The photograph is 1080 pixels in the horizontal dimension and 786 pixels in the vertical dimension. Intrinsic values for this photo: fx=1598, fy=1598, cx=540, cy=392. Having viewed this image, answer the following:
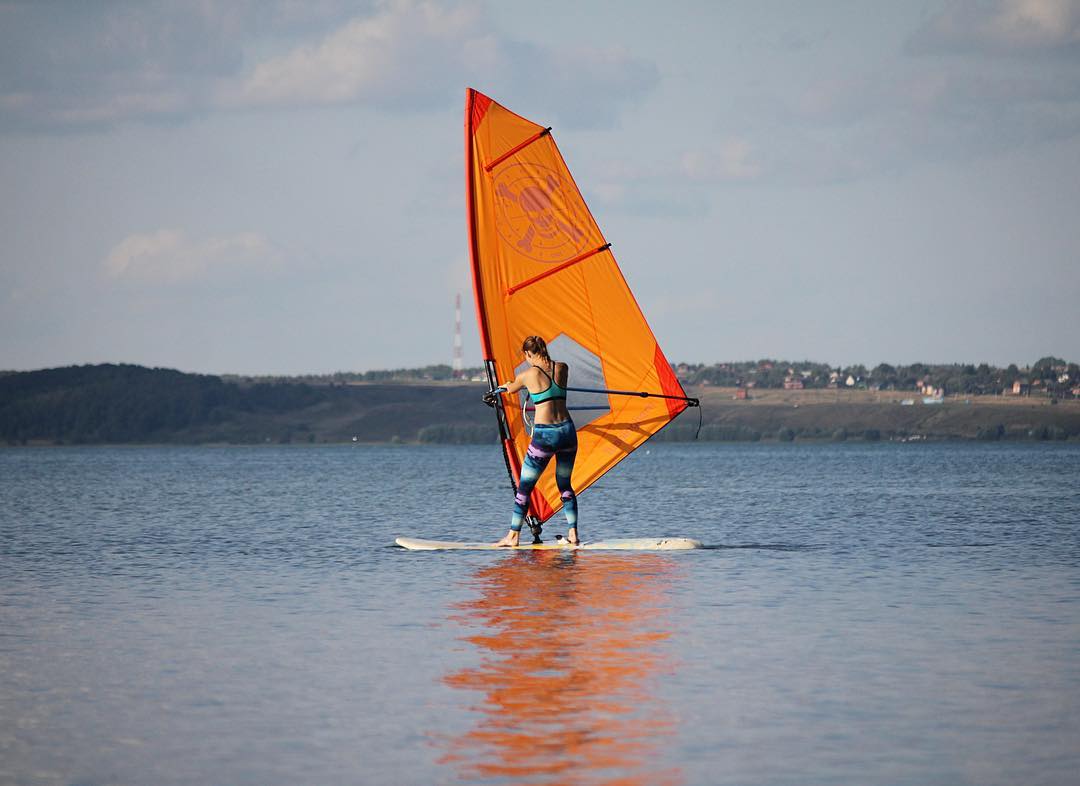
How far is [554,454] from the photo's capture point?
1875 cm

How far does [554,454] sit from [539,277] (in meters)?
2.23

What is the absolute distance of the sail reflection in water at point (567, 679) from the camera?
783cm

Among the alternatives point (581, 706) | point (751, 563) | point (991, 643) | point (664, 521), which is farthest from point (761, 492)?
point (581, 706)

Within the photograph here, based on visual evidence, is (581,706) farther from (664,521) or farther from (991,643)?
(664,521)

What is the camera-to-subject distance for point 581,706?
30.1ft

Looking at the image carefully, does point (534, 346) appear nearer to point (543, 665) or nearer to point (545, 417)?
point (545, 417)

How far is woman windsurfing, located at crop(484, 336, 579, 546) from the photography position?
18.1 m

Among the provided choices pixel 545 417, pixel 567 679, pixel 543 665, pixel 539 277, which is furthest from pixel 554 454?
pixel 567 679

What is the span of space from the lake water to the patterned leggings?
2.63ft

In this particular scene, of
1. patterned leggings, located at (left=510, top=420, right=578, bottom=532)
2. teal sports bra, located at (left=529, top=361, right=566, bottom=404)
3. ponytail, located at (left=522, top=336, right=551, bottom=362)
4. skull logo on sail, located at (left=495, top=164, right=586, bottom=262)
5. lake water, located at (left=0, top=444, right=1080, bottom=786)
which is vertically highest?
skull logo on sail, located at (left=495, top=164, right=586, bottom=262)

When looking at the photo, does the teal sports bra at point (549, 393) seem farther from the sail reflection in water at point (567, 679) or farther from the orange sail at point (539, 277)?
the sail reflection in water at point (567, 679)

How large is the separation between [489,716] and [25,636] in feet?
16.9

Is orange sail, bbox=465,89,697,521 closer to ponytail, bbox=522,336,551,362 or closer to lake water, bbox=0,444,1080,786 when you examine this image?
ponytail, bbox=522,336,551,362

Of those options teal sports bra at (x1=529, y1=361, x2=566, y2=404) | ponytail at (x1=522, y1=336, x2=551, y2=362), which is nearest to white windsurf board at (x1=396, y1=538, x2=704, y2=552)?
teal sports bra at (x1=529, y1=361, x2=566, y2=404)
